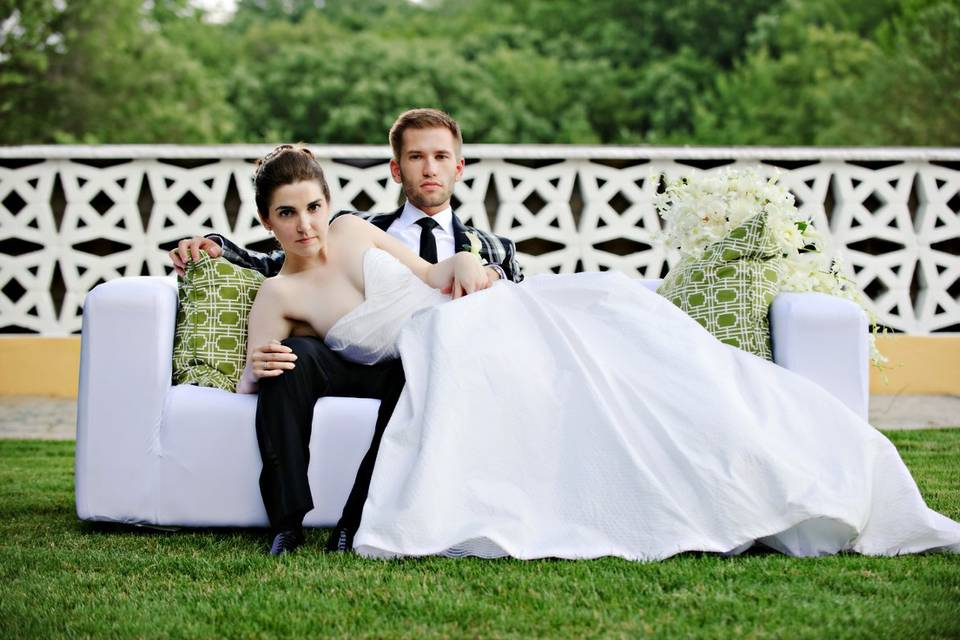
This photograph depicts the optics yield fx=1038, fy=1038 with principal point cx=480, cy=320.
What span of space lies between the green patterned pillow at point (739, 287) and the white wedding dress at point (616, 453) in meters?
0.29

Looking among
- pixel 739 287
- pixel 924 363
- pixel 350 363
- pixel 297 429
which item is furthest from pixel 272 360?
pixel 924 363

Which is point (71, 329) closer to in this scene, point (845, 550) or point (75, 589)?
point (75, 589)

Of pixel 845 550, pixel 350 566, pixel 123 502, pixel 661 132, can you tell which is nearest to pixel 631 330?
pixel 845 550

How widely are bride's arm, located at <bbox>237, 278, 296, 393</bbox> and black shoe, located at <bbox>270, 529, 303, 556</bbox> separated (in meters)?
0.46

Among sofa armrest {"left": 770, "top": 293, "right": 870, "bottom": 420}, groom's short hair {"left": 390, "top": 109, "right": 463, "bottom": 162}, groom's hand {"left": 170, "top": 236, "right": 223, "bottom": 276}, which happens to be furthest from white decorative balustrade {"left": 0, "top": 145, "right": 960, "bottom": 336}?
sofa armrest {"left": 770, "top": 293, "right": 870, "bottom": 420}

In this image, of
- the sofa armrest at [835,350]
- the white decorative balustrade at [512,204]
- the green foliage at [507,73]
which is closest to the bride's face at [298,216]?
the sofa armrest at [835,350]

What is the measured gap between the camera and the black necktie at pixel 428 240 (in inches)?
156

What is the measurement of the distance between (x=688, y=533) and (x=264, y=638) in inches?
44.3

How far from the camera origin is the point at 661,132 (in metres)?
27.4

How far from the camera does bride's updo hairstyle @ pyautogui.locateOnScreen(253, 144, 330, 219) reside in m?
3.26

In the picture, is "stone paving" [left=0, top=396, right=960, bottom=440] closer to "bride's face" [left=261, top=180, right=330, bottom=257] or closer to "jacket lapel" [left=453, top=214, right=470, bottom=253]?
"jacket lapel" [left=453, top=214, right=470, bottom=253]

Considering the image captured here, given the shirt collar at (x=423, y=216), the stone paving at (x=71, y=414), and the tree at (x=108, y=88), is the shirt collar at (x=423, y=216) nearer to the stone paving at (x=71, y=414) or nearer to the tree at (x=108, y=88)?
the stone paving at (x=71, y=414)

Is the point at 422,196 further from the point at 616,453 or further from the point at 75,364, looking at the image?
the point at 75,364

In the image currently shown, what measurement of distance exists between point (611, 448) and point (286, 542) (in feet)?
3.09
